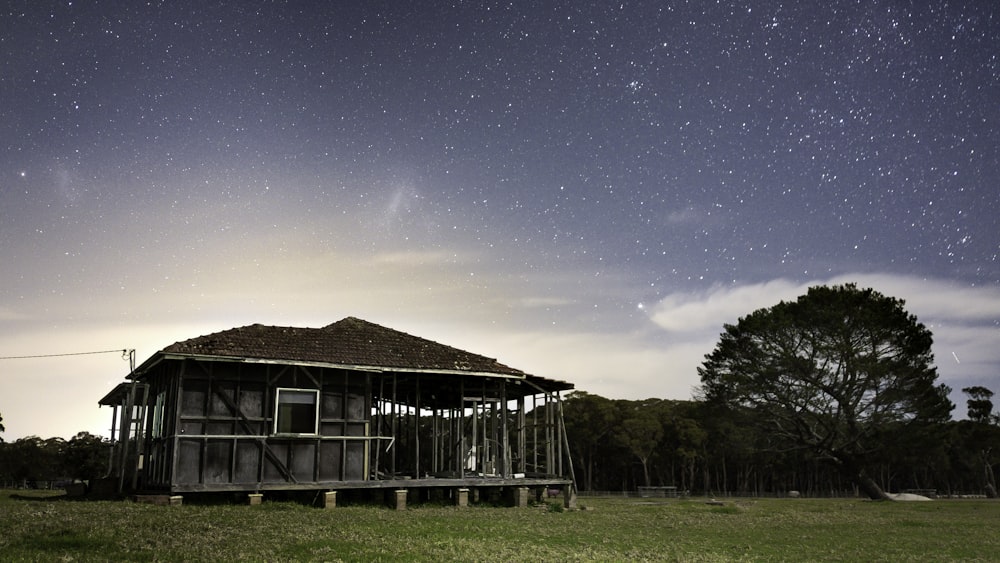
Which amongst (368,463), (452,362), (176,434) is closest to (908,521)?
(452,362)

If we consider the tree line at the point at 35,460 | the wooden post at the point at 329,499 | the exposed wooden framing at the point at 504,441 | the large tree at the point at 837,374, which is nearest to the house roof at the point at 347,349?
the exposed wooden framing at the point at 504,441

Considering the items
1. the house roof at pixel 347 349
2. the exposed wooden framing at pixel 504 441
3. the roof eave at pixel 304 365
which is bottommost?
the exposed wooden framing at pixel 504 441

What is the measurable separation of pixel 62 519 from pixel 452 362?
12.0 m

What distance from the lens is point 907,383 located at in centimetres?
4578

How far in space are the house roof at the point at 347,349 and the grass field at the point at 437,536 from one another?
3901 mm

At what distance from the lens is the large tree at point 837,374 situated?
45812 mm

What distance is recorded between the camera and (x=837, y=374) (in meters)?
46.7

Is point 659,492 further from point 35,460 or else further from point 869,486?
point 35,460

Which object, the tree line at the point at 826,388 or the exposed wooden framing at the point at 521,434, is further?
the tree line at the point at 826,388

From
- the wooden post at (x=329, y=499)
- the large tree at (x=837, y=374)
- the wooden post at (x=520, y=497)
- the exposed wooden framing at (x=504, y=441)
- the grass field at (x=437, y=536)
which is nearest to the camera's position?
the grass field at (x=437, y=536)

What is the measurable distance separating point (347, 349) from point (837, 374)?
33958mm

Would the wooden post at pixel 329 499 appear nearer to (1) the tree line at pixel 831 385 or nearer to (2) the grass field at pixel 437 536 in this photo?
(2) the grass field at pixel 437 536

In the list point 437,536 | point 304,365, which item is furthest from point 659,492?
point 437,536

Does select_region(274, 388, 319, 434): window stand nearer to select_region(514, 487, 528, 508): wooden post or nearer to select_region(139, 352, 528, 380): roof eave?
select_region(139, 352, 528, 380): roof eave
